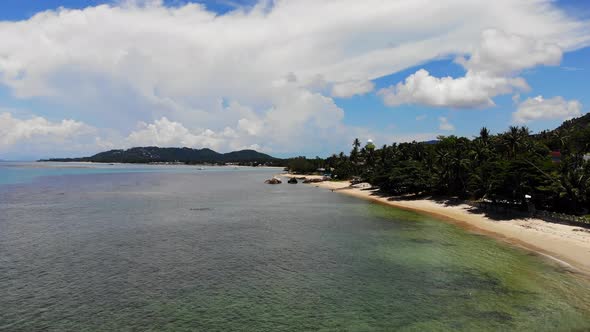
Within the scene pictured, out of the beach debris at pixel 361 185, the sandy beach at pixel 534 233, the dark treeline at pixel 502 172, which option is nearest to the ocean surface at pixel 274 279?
the sandy beach at pixel 534 233

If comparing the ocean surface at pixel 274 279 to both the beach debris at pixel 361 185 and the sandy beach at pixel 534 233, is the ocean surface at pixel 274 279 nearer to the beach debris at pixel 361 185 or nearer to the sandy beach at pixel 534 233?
the sandy beach at pixel 534 233

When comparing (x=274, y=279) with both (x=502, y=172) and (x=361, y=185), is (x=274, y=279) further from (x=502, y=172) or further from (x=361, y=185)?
(x=361, y=185)

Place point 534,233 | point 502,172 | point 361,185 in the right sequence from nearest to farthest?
point 534,233, point 502,172, point 361,185

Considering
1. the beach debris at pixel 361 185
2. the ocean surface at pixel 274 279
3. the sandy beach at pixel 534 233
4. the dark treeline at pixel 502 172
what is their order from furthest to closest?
the beach debris at pixel 361 185, the dark treeline at pixel 502 172, the sandy beach at pixel 534 233, the ocean surface at pixel 274 279

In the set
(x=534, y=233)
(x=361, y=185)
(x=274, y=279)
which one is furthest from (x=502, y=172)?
(x=361, y=185)

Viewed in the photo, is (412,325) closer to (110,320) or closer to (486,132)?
(110,320)
